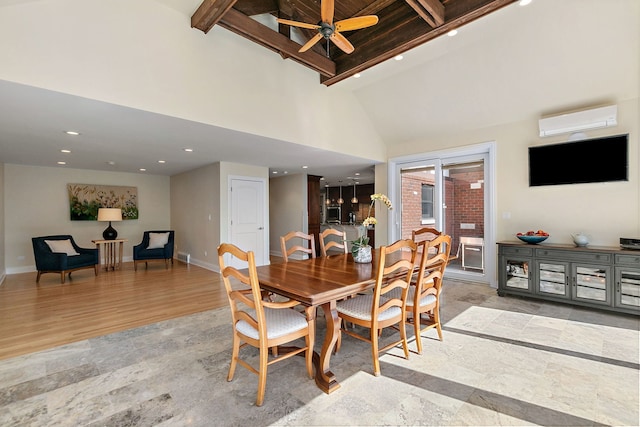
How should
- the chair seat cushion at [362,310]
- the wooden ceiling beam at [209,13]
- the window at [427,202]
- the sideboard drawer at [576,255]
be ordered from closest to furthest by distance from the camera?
the chair seat cushion at [362,310], the wooden ceiling beam at [209,13], the sideboard drawer at [576,255], the window at [427,202]

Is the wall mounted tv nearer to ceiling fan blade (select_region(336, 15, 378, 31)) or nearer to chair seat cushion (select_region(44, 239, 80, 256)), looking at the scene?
ceiling fan blade (select_region(336, 15, 378, 31))

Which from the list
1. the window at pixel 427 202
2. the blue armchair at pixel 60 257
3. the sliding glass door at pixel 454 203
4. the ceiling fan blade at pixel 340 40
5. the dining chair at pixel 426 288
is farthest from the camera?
the window at pixel 427 202

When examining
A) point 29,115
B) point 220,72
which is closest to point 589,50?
point 220,72

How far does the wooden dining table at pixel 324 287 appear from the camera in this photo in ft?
6.24

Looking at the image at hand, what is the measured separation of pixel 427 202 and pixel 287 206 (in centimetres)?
416

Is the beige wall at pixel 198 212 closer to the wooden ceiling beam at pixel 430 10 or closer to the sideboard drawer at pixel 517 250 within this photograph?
the wooden ceiling beam at pixel 430 10

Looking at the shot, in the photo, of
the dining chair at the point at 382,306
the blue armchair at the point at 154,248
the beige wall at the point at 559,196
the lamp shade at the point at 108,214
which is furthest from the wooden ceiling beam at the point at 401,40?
the lamp shade at the point at 108,214

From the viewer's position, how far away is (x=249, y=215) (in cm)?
640

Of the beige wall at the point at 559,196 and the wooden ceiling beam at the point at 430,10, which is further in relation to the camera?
the beige wall at the point at 559,196

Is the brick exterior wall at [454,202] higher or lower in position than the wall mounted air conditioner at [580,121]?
lower

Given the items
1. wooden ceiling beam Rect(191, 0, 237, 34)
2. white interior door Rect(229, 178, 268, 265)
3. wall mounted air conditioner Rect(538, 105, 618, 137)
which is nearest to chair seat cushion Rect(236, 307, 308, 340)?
wooden ceiling beam Rect(191, 0, 237, 34)

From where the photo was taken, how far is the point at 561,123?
12.9 ft

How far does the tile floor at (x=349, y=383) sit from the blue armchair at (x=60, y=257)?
3322 millimetres

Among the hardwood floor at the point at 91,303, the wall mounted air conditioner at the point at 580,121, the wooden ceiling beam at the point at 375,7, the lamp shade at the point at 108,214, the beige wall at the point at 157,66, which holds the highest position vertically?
the wooden ceiling beam at the point at 375,7
